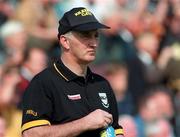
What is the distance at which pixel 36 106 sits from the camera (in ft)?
15.4

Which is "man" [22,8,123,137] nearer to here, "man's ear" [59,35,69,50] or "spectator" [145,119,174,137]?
"man's ear" [59,35,69,50]

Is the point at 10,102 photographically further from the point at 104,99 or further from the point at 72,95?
the point at 72,95

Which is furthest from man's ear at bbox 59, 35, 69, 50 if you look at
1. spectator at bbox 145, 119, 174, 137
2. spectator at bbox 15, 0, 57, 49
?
spectator at bbox 15, 0, 57, 49

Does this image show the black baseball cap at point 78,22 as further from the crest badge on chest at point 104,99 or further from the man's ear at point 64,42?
the crest badge on chest at point 104,99

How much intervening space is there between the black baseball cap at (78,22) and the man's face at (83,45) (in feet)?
0.17

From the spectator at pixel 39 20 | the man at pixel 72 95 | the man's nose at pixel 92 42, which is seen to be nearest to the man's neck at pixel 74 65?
the man at pixel 72 95

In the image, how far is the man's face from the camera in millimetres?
4852

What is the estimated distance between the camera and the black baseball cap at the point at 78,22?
15.8 ft

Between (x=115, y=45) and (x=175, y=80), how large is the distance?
1.03 meters

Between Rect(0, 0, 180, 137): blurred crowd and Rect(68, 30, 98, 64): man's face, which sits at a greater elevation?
Rect(68, 30, 98, 64): man's face

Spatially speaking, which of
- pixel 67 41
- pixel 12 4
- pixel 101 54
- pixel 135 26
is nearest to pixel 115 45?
pixel 101 54

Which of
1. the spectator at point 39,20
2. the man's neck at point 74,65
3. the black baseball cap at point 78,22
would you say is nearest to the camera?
the black baseball cap at point 78,22

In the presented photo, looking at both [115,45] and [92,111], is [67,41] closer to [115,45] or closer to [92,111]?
[92,111]

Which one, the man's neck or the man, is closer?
the man
